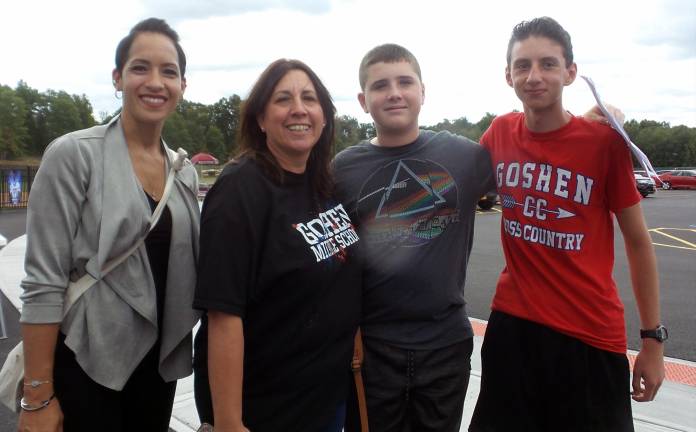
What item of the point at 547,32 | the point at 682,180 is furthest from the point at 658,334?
the point at 682,180

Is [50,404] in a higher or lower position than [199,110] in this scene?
lower

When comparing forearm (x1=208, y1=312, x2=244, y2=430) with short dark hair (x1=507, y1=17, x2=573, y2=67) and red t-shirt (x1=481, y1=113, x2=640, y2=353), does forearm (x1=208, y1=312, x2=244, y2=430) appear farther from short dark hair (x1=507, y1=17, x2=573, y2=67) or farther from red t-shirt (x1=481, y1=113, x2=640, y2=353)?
short dark hair (x1=507, y1=17, x2=573, y2=67)

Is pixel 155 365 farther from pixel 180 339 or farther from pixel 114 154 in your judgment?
pixel 114 154

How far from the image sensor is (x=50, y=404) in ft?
6.08

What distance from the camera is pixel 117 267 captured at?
193 centimetres

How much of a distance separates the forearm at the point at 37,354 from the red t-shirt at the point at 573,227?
182 cm

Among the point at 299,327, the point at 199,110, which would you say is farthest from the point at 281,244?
the point at 199,110

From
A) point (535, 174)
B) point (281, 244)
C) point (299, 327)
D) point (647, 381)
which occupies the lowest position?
point (647, 381)

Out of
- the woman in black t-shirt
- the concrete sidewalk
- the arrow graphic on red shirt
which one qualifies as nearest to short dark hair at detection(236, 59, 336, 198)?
the woman in black t-shirt

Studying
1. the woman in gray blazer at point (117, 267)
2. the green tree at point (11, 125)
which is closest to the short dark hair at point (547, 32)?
the woman in gray blazer at point (117, 267)

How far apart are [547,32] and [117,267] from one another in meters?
1.94

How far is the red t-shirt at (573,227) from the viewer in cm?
218

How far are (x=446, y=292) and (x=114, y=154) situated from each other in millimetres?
1448

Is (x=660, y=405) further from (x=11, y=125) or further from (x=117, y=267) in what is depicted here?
(x=11, y=125)
